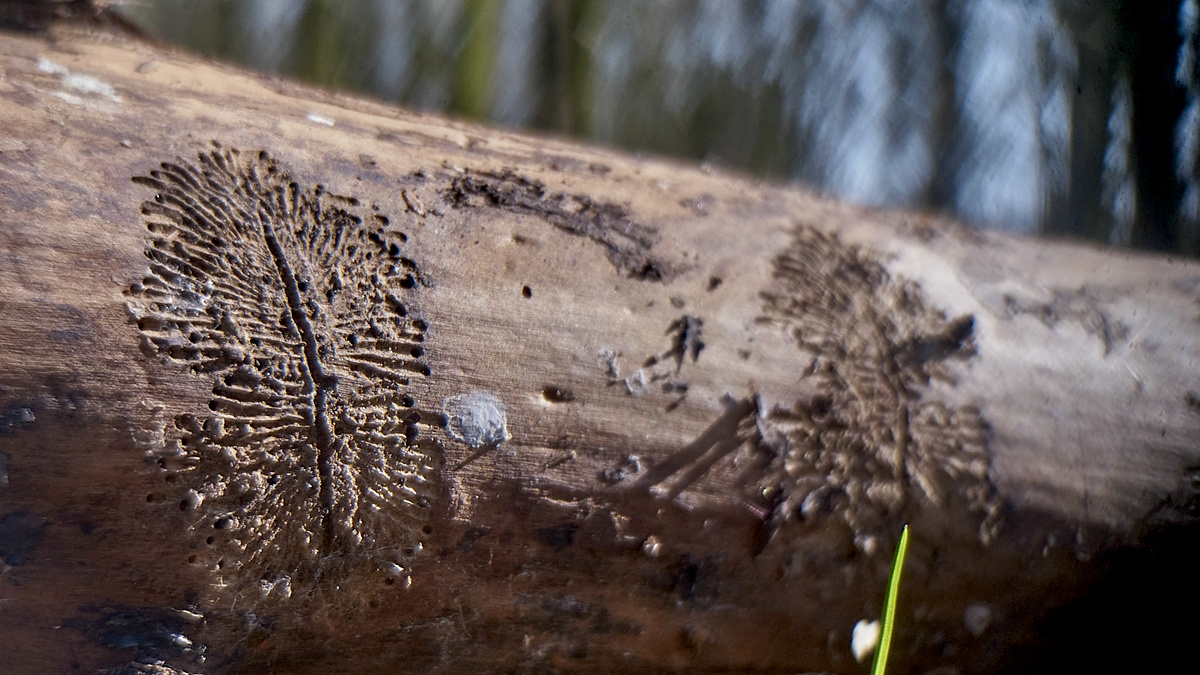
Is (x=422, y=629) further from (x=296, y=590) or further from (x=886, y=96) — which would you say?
(x=886, y=96)

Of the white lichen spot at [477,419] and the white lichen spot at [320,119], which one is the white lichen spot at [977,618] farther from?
the white lichen spot at [320,119]

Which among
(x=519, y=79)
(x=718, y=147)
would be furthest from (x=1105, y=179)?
(x=519, y=79)

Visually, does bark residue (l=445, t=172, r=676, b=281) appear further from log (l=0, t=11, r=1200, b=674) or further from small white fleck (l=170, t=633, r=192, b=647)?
small white fleck (l=170, t=633, r=192, b=647)

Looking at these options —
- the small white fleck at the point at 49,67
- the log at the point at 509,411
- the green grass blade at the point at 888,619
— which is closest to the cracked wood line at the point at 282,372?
the log at the point at 509,411

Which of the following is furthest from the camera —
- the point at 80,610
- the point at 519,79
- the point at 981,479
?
the point at 519,79

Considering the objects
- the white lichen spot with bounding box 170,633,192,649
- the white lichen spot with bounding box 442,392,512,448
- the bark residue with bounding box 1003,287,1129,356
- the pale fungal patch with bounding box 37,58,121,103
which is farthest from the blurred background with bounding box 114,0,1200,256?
the white lichen spot with bounding box 170,633,192,649

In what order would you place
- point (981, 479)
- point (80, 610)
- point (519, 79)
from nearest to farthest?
point (80, 610), point (981, 479), point (519, 79)

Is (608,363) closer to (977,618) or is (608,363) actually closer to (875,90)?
(977,618)
